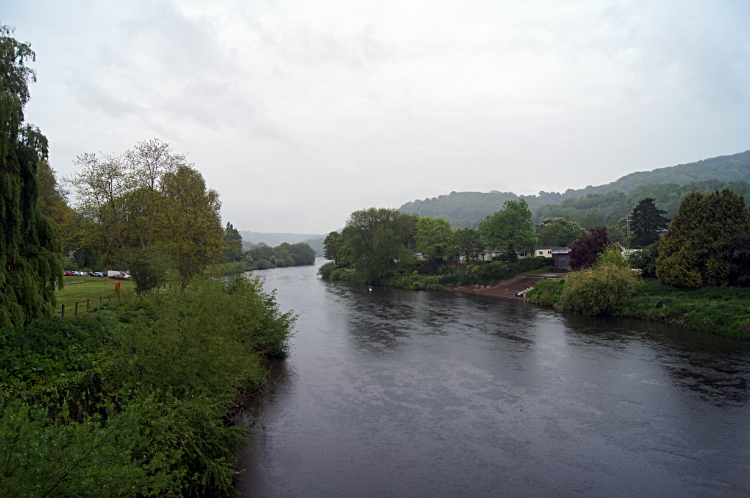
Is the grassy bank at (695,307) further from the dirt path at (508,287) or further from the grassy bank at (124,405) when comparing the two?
the grassy bank at (124,405)

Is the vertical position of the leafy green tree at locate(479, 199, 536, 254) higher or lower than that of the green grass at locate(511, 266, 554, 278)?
higher

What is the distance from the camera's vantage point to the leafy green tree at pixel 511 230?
64438mm

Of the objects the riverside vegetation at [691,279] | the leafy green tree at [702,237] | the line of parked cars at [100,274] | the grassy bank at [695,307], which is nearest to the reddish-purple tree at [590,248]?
the riverside vegetation at [691,279]

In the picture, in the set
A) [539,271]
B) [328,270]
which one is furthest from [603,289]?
[328,270]

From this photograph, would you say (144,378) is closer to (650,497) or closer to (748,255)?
(650,497)

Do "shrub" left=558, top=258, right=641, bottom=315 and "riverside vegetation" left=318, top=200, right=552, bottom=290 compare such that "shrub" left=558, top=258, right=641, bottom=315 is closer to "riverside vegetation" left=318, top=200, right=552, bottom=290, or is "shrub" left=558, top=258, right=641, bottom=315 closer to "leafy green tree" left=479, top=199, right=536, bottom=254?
"riverside vegetation" left=318, top=200, right=552, bottom=290

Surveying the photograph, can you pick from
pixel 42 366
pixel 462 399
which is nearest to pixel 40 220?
pixel 42 366

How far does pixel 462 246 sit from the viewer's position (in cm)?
6944

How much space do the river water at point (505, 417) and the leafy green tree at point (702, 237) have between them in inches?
252

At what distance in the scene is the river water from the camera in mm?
12094

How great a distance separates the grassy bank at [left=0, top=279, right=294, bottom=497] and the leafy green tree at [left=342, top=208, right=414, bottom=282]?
5480cm

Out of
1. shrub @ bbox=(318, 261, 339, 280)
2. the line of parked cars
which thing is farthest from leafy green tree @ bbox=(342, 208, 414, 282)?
the line of parked cars

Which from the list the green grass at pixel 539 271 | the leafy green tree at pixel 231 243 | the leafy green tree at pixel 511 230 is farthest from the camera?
the leafy green tree at pixel 511 230

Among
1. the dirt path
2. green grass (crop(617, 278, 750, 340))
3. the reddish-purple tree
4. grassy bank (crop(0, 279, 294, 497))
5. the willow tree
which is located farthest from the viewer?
the dirt path
